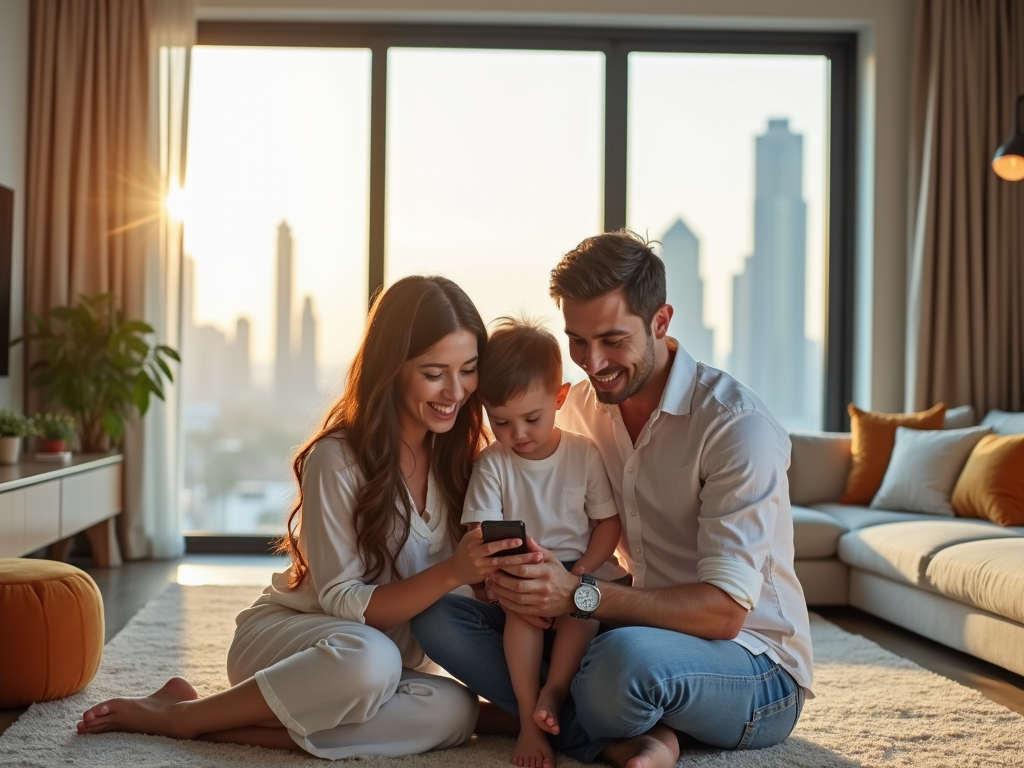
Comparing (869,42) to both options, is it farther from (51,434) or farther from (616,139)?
(51,434)

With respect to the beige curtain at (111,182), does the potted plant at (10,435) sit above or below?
below

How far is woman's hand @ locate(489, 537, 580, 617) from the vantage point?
203cm

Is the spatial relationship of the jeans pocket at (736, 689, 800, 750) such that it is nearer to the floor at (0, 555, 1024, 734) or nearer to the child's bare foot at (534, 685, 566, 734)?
the child's bare foot at (534, 685, 566, 734)

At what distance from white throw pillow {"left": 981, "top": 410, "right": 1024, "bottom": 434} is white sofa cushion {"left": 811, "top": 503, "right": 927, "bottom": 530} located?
0.62 meters

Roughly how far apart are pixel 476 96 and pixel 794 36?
180cm

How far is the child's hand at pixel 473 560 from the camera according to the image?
203cm

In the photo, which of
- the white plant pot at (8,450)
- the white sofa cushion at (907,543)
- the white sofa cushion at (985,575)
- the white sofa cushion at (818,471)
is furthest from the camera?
the white sofa cushion at (818,471)

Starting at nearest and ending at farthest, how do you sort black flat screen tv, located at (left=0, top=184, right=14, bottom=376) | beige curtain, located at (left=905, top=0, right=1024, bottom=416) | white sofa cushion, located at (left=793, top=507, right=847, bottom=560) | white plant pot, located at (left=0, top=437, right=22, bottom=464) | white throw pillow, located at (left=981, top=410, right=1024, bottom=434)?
white sofa cushion, located at (left=793, top=507, right=847, bottom=560), white plant pot, located at (left=0, top=437, right=22, bottom=464), white throw pillow, located at (left=981, top=410, right=1024, bottom=434), black flat screen tv, located at (left=0, top=184, right=14, bottom=376), beige curtain, located at (left=905, top=0, right=1024, bottom=416)

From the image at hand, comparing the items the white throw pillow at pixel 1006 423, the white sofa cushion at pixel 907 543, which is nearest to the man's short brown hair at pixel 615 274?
the white sofa cushion at pixel 907 543

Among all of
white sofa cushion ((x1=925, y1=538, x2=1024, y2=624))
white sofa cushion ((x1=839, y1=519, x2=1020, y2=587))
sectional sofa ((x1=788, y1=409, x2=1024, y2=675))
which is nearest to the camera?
white sofa cushion ((x1=925, y1=538, x2=1024, y2=624))

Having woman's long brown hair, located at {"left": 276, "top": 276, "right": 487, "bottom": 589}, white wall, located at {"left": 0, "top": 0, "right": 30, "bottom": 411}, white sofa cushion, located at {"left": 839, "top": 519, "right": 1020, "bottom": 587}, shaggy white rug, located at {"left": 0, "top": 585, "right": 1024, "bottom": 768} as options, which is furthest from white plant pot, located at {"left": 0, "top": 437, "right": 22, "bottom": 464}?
white sofa cushion, located at {"left": 839, "top": 519, "right": 1020, "bottom": 587}

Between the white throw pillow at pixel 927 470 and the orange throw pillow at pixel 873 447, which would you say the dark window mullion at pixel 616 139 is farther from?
the white throw pillow at pixel 927 470

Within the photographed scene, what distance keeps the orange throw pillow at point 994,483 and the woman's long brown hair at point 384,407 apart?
8.34 feet

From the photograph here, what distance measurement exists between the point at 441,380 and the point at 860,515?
2.66 metres
